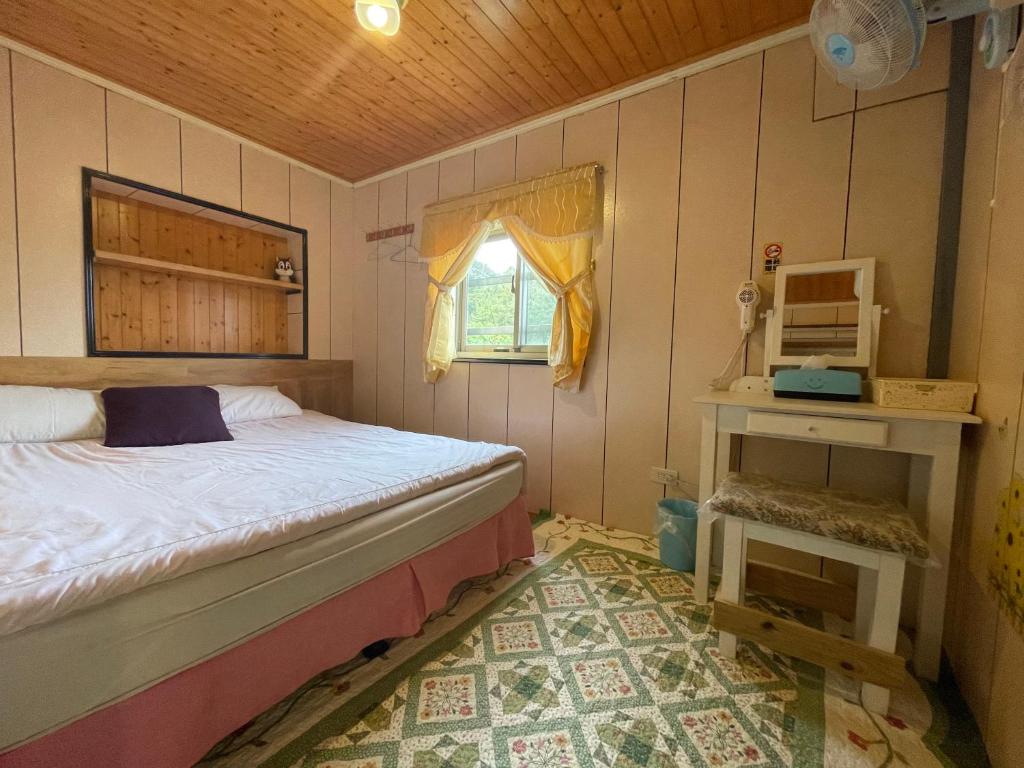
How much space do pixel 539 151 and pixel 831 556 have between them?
2.50 m

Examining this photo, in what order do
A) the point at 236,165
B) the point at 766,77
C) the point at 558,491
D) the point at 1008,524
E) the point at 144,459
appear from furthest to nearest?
1. the point at 236,165
2. the point at 558,491
3. the point at 766,77
4. the point at 144,459
5. the point at 1008,524

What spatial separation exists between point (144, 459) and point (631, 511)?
7.68ft

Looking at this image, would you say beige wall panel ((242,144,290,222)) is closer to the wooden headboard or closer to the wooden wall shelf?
the wooden wall shelf

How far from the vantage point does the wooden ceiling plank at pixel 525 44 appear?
1.76 m

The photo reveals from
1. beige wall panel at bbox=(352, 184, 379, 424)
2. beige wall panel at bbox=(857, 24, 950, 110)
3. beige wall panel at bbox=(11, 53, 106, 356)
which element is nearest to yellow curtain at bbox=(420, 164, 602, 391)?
beige wall panel at bbox=(352, 184, 379, 424)

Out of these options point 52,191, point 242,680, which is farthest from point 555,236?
point 52,191

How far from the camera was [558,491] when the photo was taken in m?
2.58

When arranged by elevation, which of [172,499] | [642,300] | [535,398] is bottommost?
[172,499]

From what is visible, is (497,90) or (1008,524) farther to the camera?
(497,90)

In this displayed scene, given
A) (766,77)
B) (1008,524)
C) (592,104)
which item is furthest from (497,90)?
(1008,524)

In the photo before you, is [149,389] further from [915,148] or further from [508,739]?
[915,148]

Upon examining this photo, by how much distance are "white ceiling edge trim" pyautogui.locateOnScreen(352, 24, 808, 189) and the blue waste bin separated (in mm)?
2204

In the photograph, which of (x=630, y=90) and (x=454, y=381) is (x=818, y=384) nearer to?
(x=630, y=90)

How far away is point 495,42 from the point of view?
1.95 metres
